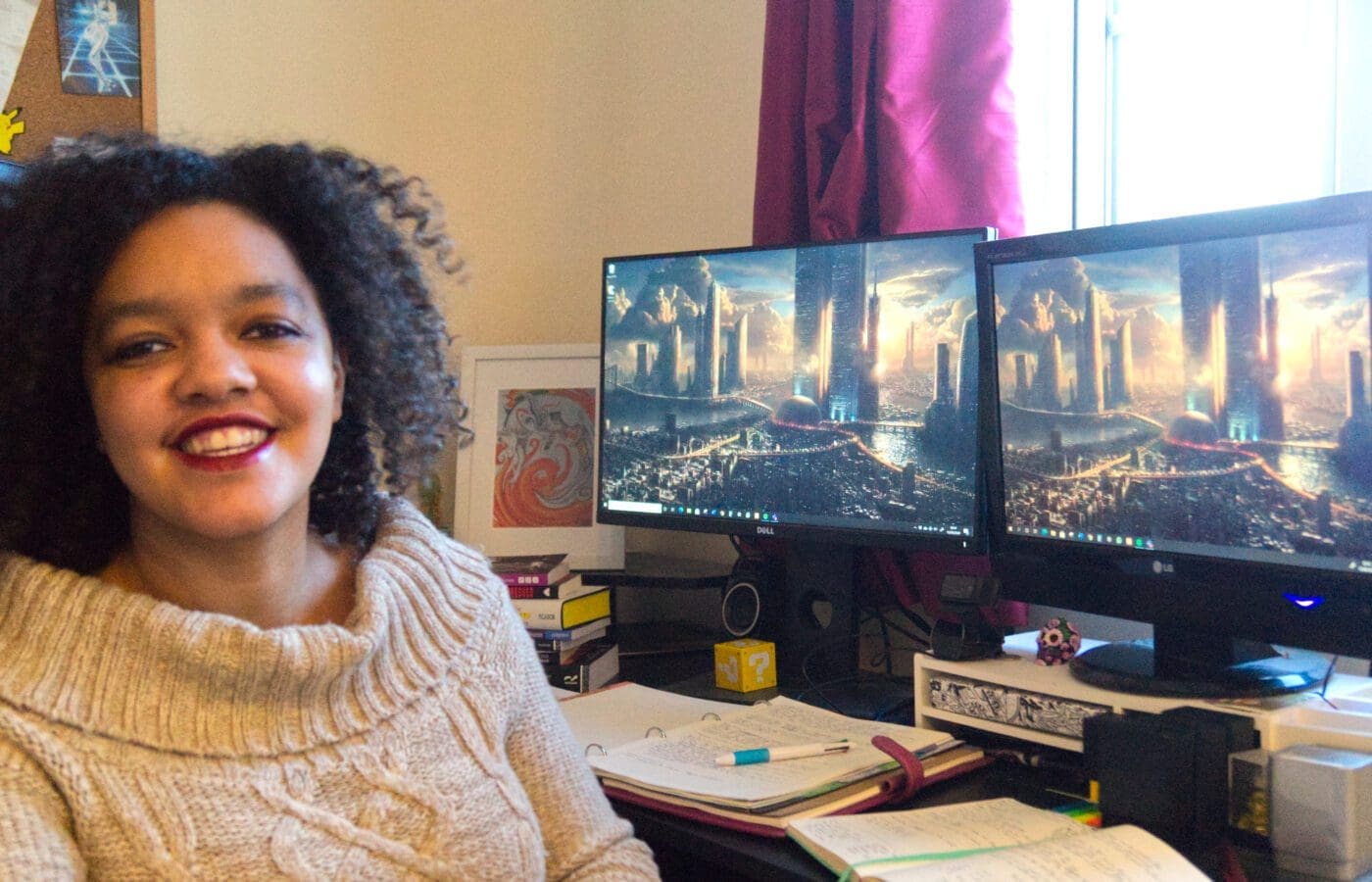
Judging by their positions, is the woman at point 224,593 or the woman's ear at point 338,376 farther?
the woman's ear at point 338,376

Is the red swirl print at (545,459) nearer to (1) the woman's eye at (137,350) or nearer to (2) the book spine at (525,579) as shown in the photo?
(2) the book spine at (525,579)

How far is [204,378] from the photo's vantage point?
3.11 ft

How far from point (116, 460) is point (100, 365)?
8 cm

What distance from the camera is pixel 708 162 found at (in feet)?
6.75

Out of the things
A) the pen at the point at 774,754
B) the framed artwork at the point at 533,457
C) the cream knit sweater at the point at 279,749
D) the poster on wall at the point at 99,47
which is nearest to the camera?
the cream knit sweater at the point at 279,749

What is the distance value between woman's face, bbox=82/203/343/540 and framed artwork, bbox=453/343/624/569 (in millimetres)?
866

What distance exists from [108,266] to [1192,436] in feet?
3.20

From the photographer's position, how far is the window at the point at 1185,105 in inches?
57.6

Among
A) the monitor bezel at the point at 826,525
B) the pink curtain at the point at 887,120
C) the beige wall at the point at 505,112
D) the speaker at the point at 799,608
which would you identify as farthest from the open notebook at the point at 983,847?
the beige wall at the point at 505,112

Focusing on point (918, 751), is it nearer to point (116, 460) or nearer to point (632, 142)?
point (116, 460)

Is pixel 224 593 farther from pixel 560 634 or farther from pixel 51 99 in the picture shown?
pixel 51 99

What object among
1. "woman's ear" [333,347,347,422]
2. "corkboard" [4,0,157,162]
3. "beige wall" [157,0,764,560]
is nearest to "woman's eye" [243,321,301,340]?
"woman's ear" [333,347,347,422]

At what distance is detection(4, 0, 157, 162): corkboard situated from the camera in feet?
6.52

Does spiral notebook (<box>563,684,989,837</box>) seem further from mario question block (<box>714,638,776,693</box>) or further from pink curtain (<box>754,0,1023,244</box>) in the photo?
pink curtain (<box>754,0,1023,244</box>)
